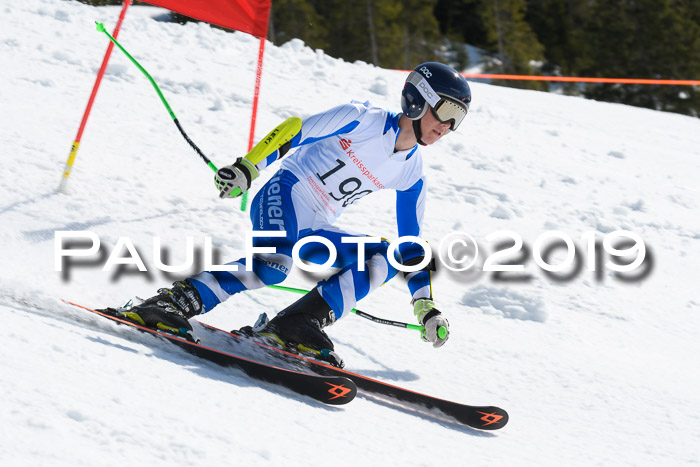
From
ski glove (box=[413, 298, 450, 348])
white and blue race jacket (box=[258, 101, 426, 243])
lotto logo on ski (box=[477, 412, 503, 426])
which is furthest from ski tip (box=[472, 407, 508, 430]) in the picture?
white and blue race jacket (box=[258, 101, 426, 243])

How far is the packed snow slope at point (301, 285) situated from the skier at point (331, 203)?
335 mm

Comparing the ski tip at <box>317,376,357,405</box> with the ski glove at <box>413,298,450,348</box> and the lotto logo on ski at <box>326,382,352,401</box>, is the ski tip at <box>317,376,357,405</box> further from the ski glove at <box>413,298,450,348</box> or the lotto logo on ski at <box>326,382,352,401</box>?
the ski glove at <box>413,298,450,348</box>

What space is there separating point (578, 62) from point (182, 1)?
27.9 meters

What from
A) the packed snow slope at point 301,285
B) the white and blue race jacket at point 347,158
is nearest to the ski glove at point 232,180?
the white and blue race jacket at point 347,158

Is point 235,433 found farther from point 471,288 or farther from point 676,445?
point 471,288

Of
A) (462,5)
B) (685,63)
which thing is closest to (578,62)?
(685,63)

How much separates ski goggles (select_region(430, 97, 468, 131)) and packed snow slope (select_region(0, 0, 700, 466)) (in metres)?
1.29

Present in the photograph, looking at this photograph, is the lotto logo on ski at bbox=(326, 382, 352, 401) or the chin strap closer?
the lotto logo on ski at bbox=(326, 382, 352, 401)

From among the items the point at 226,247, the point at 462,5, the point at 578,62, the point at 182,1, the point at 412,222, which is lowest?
the point at 226,247

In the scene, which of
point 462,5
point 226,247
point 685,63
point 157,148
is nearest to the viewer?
point 226,247

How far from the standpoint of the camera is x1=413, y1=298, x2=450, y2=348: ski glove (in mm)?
3545

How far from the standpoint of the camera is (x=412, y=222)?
12.8ft

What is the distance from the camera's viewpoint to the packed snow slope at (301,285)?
2.44 meters

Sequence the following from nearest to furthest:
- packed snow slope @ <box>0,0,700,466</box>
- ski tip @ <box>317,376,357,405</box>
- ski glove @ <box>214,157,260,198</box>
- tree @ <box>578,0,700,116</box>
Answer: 1. packed snow slope @ <box>0,0,700,466</box>
2. ski tip @ <box>317,376,357,405</box>
3. ski glove @ <box>214,157,260,198</box>
4. tree @ <box>578,0,700,116</box>
